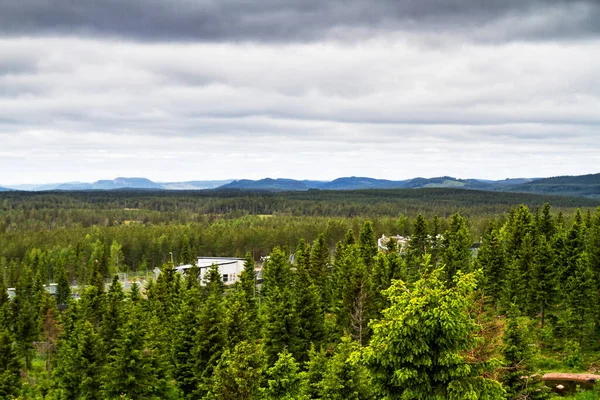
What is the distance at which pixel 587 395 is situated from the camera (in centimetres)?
3756

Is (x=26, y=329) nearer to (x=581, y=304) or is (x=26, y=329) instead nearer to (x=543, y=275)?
(x=543, y=275)

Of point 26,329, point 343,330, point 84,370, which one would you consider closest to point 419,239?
point 343,330

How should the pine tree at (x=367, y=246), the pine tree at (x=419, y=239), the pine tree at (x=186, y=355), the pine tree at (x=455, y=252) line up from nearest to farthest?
the pine tree at (x=186, y=355) → the pine tree at (x=455, y=252) → the pine tree at (x=367, y=246) → the pine tree at (x=419, y=239)

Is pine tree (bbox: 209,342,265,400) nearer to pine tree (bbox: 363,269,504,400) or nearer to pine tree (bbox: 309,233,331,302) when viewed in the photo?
pine tree (bbox: 363,269,504,400)

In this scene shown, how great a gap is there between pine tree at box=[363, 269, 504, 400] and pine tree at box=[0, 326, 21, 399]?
125ft

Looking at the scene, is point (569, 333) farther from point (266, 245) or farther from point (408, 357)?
point (266, 245)

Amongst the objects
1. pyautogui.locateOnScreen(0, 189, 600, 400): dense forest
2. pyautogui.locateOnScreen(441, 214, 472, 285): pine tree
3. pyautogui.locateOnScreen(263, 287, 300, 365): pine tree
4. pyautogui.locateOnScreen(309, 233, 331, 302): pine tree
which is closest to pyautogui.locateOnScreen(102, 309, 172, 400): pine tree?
pyautogui.locateOnScreen(0, 189, 600, 400): dense forest

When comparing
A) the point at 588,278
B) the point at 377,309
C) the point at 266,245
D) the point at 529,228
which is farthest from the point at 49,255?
the point at 588,278

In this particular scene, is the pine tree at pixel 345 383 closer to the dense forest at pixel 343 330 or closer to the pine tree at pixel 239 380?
the dense forest at pixel 343 330

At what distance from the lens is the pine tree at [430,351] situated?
49.8 ft

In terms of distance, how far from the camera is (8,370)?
42.9 metres

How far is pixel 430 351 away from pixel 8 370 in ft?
135

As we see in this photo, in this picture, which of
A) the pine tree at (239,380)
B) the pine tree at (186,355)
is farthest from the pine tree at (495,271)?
the pine tree at (239,380)

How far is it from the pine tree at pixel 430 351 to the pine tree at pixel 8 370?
3808 centimetres
